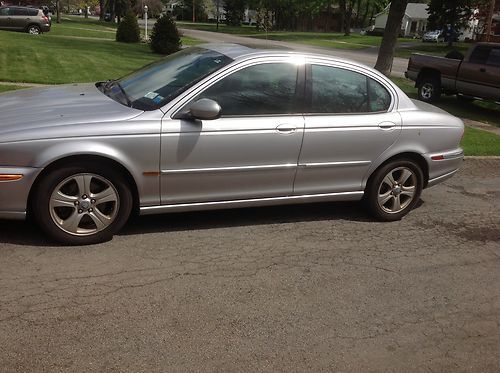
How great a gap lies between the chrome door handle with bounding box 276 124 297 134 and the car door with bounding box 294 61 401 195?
0.44ft

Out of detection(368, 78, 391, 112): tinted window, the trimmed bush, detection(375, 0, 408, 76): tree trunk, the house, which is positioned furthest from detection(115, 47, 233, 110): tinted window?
the house

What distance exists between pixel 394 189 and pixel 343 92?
1141 millimetres

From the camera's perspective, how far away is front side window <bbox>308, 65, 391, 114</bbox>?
5086 mm

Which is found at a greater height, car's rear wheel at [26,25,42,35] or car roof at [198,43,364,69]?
car roof at [198,43,364,69]

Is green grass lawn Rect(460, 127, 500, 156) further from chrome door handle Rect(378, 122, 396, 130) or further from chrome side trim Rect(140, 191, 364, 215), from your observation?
chrome side trim Rect(140, 191, 364, 215)

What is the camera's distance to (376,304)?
392 centimetres

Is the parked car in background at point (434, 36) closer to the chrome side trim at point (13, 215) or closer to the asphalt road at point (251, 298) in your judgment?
the asphalt road at point (251, 298)

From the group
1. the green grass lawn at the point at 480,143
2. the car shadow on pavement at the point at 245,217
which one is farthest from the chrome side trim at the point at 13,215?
the green grass lawn at the point at 480,143

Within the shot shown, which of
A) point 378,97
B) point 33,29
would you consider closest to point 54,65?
point 378,97

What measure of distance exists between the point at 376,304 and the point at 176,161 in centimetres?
192

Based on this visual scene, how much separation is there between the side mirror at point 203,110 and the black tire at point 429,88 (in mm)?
11642

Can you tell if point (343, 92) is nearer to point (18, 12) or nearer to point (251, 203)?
point (251, 203)

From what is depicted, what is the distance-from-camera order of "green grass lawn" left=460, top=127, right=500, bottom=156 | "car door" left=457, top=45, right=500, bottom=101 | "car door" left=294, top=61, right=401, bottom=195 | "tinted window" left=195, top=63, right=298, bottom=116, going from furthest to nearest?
"car door" left=457, top=45, right=500, bottom=101 < "green grass lawn" left=460, top=127, right=500, bottom=156 < "car door" left=294, top=61, right=401, bottom=195 < "tinted window" left=195, top=63, right=298, bottom=116

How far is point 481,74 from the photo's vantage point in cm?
1339
